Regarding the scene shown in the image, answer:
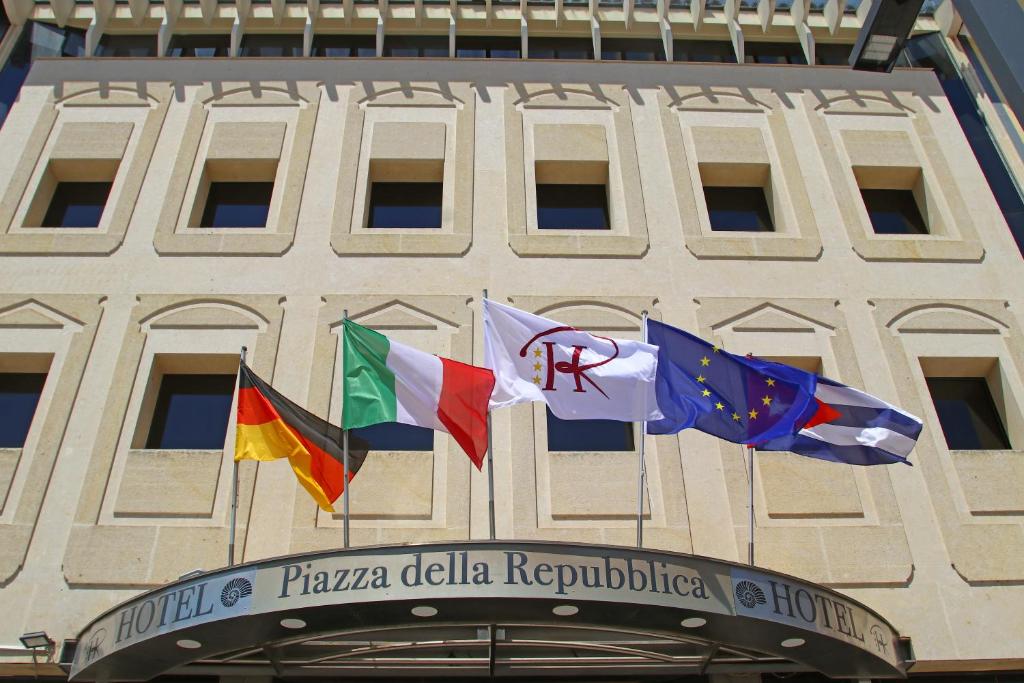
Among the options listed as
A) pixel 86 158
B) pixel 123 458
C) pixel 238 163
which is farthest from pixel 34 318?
pixel 238 163

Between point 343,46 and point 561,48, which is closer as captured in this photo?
point 343,46

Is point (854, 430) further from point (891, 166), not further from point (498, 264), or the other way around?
point (891, 166)

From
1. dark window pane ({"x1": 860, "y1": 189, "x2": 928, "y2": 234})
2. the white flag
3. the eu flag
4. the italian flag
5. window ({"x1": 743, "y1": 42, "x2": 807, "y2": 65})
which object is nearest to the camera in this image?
the italian flag

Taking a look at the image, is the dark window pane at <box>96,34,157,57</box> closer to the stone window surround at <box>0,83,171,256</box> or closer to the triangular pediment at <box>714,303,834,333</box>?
the stone window surround at <box>0,83,171,256</box>

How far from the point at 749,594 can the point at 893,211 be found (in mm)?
9913

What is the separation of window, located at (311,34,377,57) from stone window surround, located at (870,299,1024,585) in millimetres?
10732

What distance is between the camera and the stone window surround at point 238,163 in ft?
51.5

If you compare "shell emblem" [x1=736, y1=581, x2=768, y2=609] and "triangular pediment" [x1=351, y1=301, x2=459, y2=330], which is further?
"triangular pediment" [x1=351, y1=301, x2=459, y2=330]

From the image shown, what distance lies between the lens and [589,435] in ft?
46.4

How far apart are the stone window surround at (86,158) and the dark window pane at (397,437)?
17.9 ft

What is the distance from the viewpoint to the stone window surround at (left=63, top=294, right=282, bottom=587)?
12.4m

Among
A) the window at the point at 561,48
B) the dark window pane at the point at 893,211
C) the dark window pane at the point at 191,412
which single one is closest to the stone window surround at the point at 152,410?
the dark window pane at the point at 191,412

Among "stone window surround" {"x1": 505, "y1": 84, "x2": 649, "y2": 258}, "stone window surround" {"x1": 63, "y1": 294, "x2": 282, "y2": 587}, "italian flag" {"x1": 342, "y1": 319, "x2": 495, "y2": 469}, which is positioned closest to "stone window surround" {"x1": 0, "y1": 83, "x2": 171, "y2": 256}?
"stone window surround" {"x1": 63, "y1": 294, "x2": 282, "y2": 587}

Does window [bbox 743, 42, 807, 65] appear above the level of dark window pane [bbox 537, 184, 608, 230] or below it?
above
